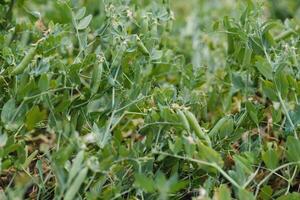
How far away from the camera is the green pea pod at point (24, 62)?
1021 millimetres

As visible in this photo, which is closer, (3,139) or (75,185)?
(75,185)

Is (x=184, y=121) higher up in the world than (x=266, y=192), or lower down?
higher up

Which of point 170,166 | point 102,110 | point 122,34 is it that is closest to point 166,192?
point 170,166

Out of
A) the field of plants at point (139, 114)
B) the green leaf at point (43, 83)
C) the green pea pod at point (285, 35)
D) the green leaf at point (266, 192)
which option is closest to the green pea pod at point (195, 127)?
the field of plants at point (139, 114)

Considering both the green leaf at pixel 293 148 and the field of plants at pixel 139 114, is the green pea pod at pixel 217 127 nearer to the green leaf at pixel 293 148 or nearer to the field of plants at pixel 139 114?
the field of plants at pixel 139 114

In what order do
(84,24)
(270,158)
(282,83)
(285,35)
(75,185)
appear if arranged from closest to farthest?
(75,185) → (270,158) → (282,83) → (84,24) → (285,35)

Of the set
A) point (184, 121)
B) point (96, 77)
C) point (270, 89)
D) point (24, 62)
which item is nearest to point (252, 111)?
point (270, 89)

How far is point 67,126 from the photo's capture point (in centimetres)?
90

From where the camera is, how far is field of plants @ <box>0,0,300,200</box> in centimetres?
87

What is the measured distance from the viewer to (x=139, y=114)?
104 centimetres

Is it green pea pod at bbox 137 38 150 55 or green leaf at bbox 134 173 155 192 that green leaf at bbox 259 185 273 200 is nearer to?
green leaf at bbox 134 173 155 192

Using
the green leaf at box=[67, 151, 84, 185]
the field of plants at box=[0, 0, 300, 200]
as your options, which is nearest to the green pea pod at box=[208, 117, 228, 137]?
the field of plants at box=[0, 0, 300, 200]

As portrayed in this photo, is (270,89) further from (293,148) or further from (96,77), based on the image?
(96,77)

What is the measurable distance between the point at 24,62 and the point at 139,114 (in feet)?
0.68
